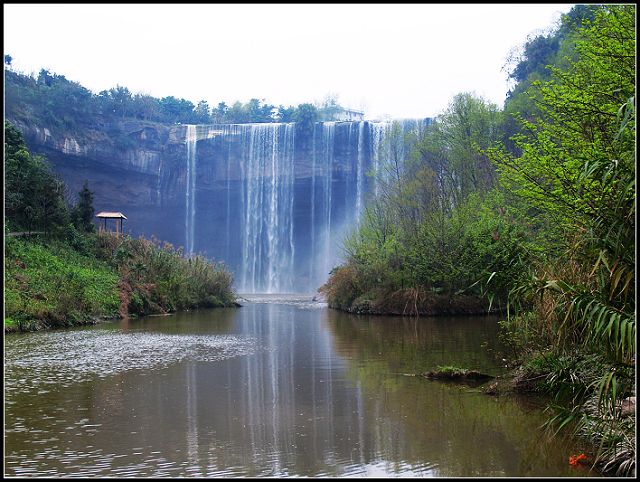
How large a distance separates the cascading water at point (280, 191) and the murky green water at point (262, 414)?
151ft

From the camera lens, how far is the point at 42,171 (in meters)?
36.2

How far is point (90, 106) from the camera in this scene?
66625mm

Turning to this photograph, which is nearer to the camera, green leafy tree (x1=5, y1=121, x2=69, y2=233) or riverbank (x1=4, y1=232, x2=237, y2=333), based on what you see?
riverbank (x1=4, y1=232, x2=237, y2=333)

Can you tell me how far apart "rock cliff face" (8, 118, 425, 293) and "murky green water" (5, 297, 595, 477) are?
4614 centimetres

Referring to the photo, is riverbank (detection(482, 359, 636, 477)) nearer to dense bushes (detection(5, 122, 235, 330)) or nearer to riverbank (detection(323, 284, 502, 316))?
dense bushes (detection(5, 122, 235, 330))

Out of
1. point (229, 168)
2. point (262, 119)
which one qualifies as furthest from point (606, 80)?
point (262, 119)

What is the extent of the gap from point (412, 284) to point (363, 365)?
56.0 feet

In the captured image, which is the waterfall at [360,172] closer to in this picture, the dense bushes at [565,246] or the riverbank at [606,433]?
the dense bushes at [565,246]

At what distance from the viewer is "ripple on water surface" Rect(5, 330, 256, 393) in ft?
46.1

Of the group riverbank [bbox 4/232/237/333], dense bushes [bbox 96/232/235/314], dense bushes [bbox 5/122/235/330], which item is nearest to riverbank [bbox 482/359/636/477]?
riverbank [bbox 4/232/237/333]

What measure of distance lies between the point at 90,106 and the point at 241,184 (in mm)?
15303

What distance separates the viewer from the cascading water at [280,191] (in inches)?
2586

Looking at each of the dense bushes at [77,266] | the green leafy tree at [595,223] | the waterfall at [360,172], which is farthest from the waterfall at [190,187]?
the green leafy tree at [595,223]

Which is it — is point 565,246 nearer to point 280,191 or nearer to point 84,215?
point 84,215
